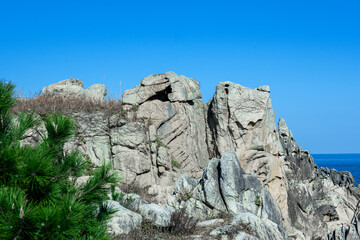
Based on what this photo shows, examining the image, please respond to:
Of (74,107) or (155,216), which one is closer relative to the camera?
(155,216)

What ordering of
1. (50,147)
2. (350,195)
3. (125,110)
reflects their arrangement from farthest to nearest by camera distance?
(350,195)
(125,110)
(50,147)

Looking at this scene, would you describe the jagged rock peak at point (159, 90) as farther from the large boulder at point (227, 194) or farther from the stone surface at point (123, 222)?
the stone surface at point (123, 222)

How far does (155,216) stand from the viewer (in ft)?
32.0

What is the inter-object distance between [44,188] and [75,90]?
16.6 meters

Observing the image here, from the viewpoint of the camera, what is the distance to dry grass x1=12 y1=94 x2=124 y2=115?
62.0ft

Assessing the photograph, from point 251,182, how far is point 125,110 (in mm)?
8556

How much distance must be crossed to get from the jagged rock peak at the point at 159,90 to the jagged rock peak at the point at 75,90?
1.71 meters

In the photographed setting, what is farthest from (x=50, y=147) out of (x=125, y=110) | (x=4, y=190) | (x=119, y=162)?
(x=125, y=110)

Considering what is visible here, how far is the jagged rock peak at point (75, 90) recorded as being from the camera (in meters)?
20.9

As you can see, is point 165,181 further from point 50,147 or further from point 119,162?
point 50,147

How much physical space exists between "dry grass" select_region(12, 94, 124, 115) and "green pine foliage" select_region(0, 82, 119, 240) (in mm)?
13568

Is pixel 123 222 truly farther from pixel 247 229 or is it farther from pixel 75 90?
pixel 75 90

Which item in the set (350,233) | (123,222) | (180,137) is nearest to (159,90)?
(180,137)

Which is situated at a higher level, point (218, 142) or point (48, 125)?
point (218, 142)
